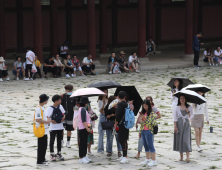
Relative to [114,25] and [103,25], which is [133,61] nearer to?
[103,25]

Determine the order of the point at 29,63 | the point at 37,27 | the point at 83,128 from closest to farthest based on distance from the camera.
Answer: the point at 83,128 → the point at 29,63 → the point at 37,27

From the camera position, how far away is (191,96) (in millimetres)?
8469

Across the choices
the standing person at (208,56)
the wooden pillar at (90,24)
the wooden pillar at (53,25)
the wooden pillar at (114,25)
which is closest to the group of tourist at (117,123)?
the wooden pillar at (90,24)

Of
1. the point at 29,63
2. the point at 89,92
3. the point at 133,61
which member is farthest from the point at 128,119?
the point at 133,61

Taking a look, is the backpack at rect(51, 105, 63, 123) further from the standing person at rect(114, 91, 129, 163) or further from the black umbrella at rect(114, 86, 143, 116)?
the black umbrella at rect(114, 86, 143, 116)

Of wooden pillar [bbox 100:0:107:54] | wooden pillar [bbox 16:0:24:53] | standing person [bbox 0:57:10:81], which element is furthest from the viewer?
wooden pillar [bbox 16:0:24:53]

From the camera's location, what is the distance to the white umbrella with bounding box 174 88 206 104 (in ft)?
26.6

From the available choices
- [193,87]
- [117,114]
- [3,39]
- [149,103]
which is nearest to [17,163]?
[117,114]

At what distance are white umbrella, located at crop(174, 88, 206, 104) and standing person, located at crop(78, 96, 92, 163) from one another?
1707mm

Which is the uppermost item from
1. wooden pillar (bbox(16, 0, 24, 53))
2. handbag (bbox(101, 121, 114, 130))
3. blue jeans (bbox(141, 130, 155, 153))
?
wooden pillar (bbox(16, 0, 24, 53))

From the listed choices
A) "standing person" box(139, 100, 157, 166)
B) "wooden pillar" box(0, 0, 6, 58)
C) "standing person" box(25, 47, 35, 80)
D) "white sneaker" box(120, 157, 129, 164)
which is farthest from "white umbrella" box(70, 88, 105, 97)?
"wooden pillar" box(0, 0, 6, 58)

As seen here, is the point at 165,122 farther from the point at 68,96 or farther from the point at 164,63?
the point at 164,63

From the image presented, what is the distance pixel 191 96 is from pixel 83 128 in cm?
219

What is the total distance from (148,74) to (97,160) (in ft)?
39.1
